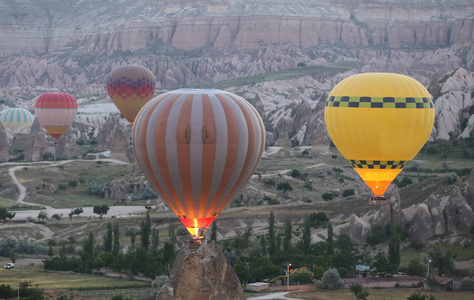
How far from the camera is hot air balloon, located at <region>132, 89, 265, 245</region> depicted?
5806 centimetres

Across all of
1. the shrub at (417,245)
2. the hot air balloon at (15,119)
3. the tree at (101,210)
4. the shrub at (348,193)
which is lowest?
the shrub at (417,245)

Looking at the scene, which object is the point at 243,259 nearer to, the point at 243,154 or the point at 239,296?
the point at 243,154

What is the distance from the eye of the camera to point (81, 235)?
91.9 meters

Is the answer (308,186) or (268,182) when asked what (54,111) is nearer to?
(268,182)

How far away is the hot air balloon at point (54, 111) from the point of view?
464 ft

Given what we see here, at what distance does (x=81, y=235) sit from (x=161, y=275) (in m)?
21.5

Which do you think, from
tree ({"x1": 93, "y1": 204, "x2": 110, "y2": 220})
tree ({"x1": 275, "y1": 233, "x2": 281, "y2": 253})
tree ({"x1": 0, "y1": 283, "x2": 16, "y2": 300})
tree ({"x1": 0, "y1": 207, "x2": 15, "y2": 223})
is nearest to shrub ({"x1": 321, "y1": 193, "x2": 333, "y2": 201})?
tree ({"x1": 93, "y1": 204, "x2": 110, "y2": 220})

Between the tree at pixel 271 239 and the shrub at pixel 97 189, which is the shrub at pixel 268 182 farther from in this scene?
the tree at pixel 271 239

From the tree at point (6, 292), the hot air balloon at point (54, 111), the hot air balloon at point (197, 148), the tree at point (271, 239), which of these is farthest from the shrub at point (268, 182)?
the hot air balloon at point (197, 148)

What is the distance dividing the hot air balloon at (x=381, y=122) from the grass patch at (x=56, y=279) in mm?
16010

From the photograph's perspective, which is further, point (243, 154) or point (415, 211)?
point (415, 211)

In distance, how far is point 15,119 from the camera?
601ft

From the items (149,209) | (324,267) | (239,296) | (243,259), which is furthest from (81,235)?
(239,296)

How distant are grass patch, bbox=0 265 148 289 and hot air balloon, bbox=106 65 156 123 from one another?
55.0 m
